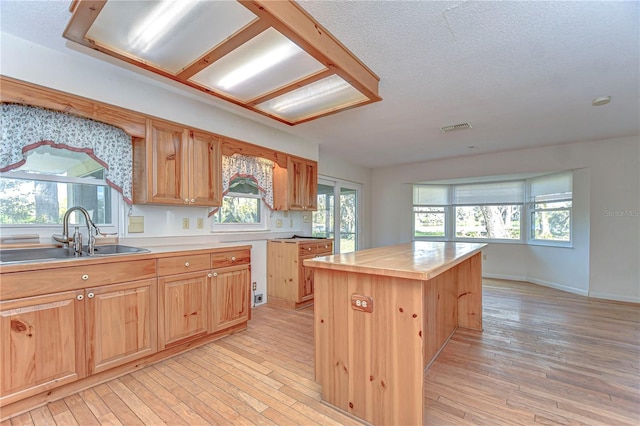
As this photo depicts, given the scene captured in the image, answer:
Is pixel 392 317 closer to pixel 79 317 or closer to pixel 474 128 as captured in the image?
pixel 79 317

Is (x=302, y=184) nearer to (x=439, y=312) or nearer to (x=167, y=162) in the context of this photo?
(x=167, y=162)

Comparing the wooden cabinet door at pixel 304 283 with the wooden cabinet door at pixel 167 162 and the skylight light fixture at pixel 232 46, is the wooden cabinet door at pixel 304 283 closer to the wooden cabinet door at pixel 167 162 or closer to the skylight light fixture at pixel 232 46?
the wooden cabinet door at pixel 167 162

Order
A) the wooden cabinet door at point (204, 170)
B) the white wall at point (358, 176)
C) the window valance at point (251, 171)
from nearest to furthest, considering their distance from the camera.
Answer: the wooden cabinet door at point (204, 170) < the window valance at point (251, 171) < the white wall at point (358, 176)

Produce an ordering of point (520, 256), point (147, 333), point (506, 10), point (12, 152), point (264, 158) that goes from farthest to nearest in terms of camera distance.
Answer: point (520, 256) → point (264, 158) → point (147, 333) → point (12, 152) → point (506, 10)

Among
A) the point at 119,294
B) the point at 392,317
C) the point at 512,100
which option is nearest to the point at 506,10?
the point at 512,100

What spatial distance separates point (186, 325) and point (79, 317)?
0.76 m

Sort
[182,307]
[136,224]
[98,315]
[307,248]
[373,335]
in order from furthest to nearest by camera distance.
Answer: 1. [307,248]
2. [136,224]
3. [182,307]
4. [98,315]
5. [373,335]

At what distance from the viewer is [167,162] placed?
2.63 metres

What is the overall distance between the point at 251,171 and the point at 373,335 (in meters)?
2.64

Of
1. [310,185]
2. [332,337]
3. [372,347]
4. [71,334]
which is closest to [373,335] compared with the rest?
[372,347]

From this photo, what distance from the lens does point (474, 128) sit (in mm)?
3691

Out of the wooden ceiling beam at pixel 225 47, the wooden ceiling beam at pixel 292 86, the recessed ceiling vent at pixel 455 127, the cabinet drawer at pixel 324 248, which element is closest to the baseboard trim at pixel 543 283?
the recessed ceiling vent at pixel 455 127

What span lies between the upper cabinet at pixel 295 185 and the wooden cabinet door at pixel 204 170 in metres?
1.03

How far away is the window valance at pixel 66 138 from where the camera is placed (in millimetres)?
1964
